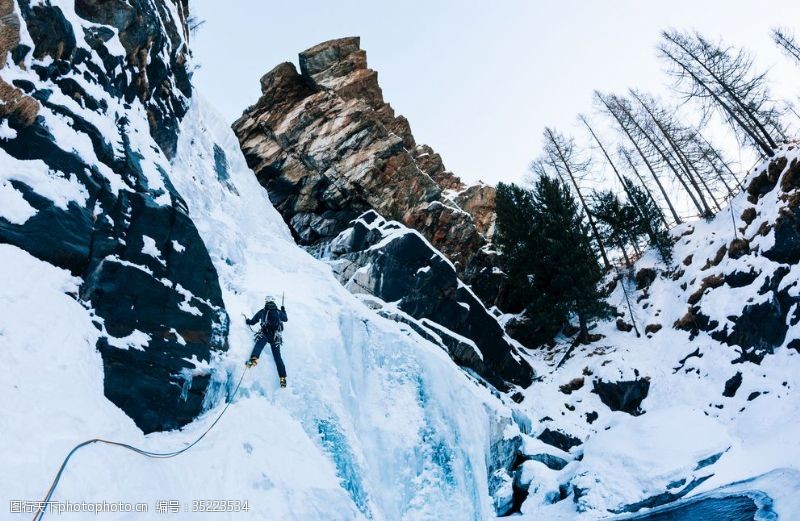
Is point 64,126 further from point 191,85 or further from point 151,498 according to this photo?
point 191,85

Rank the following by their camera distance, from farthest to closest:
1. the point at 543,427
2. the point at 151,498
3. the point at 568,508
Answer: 1. the point at 543,427
2. the point at 568,508
3. the point at 151,498

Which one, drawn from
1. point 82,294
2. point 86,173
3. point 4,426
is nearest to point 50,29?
point 86,173

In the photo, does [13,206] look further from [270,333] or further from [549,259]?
[549,259]

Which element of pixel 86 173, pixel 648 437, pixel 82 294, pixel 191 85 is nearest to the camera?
pixel 82 294

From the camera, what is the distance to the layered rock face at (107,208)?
6277 millimetres

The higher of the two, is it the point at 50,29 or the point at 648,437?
the point at 50,29

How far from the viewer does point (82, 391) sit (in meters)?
5.37

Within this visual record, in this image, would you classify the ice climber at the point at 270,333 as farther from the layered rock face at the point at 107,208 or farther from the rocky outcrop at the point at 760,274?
the rocky outcrop at the point at 760,274

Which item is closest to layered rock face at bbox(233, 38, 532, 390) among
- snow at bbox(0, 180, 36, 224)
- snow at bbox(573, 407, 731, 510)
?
snow at bbox(573, 407, 731, 510)

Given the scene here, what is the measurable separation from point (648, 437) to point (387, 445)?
7.59 m

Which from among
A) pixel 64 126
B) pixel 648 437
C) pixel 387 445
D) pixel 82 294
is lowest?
pixel 648 437

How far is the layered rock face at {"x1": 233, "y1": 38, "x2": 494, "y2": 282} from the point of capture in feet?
82.1

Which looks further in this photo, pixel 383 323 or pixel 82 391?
pixel 383 323

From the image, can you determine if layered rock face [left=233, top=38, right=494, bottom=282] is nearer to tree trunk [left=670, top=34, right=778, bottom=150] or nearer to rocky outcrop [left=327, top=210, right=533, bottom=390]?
rocky outcrop [left=327, top=210, right=533, bottom=390]
